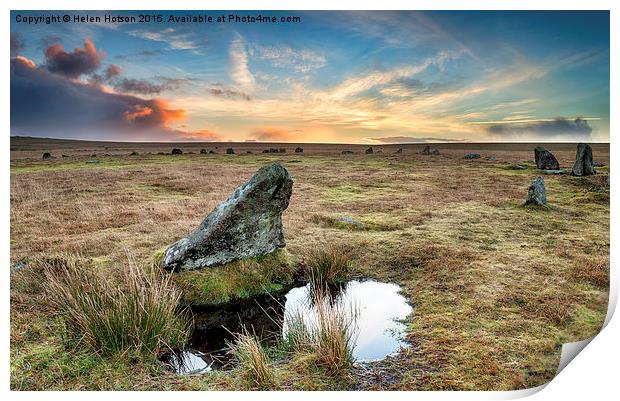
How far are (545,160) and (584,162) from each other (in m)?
3.99

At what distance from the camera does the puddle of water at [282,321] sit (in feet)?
19.9

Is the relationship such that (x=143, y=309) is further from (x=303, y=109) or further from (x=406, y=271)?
(x=303, y=109)

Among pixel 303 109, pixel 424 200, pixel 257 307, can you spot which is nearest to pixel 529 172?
pixel 424 200

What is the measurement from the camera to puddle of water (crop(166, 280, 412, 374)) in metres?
6.05

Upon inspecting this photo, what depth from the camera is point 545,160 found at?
2494cm

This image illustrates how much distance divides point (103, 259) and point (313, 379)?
618 cm

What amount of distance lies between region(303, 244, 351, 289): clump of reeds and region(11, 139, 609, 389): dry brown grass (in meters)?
0.49

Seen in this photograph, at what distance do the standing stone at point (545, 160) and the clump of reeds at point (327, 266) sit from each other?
19.7 m

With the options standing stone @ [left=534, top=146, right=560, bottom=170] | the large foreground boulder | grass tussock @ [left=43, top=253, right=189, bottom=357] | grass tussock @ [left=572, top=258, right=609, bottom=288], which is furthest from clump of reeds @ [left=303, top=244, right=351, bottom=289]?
standing stone @ [left=534, top=146, right=560, bottom=170]

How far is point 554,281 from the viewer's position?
334 inches

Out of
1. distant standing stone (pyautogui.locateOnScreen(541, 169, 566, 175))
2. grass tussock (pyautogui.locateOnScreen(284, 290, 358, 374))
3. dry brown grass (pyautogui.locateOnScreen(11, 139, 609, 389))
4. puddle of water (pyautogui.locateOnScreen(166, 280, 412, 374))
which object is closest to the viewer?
grass tussock (pyautogui.locateOnScreen(284, 290, 358, 374))

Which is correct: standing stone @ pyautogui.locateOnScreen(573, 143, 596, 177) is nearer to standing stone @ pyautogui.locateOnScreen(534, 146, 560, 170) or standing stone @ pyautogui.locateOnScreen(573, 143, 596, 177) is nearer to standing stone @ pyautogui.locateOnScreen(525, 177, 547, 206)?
standing stone @ pyautogui.locateOnScreen(534, 146, 560, 170)

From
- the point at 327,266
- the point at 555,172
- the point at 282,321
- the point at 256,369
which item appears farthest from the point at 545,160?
the point at 256,369

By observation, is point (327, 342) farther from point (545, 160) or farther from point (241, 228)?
point (545, 160)
